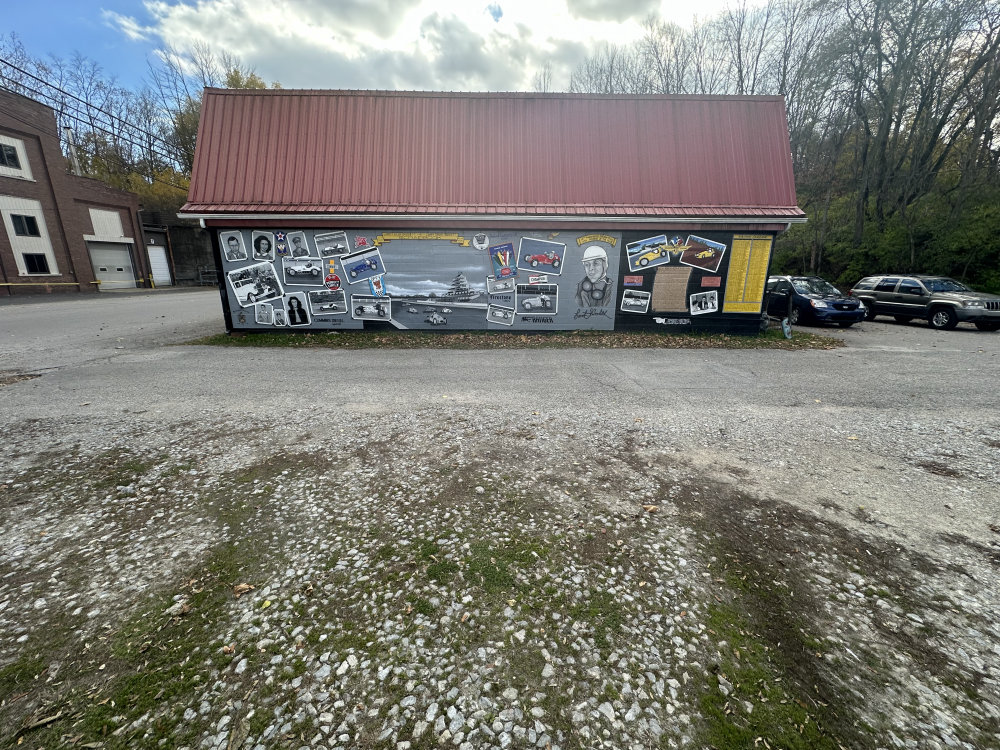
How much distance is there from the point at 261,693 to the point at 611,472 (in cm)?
318

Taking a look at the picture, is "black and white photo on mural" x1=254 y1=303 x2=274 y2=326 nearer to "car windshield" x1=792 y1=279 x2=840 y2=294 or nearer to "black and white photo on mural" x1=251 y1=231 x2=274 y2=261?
"black and white photo on mural" x1=251 y1=231 x2=274 y2=261

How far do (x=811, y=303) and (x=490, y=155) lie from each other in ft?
37.7

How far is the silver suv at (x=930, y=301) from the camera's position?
12828 millimetres

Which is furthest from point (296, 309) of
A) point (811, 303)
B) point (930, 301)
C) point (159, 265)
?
point (159, 265)

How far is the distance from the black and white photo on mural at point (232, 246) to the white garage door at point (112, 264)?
1069 inches

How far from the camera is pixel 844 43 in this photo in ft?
65.9

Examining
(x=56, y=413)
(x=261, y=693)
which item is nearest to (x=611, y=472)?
(x=261, y=693)

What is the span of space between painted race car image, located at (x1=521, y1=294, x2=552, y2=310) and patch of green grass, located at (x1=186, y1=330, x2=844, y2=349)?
717 mm

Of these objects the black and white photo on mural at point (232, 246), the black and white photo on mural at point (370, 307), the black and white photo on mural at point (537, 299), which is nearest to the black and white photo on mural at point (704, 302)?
the black and white photo on mural at point (537, 299)

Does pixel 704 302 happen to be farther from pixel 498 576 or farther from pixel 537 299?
pixel 498 576

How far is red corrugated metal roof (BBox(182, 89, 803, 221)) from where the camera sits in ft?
36.5

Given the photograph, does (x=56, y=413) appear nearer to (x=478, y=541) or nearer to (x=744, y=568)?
(x=478, y=541)

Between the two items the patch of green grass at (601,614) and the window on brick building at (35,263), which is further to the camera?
the window on brick building at (35,263)

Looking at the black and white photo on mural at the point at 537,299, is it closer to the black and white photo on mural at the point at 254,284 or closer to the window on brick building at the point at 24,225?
the black and white photo on mural at the point at 254,284
